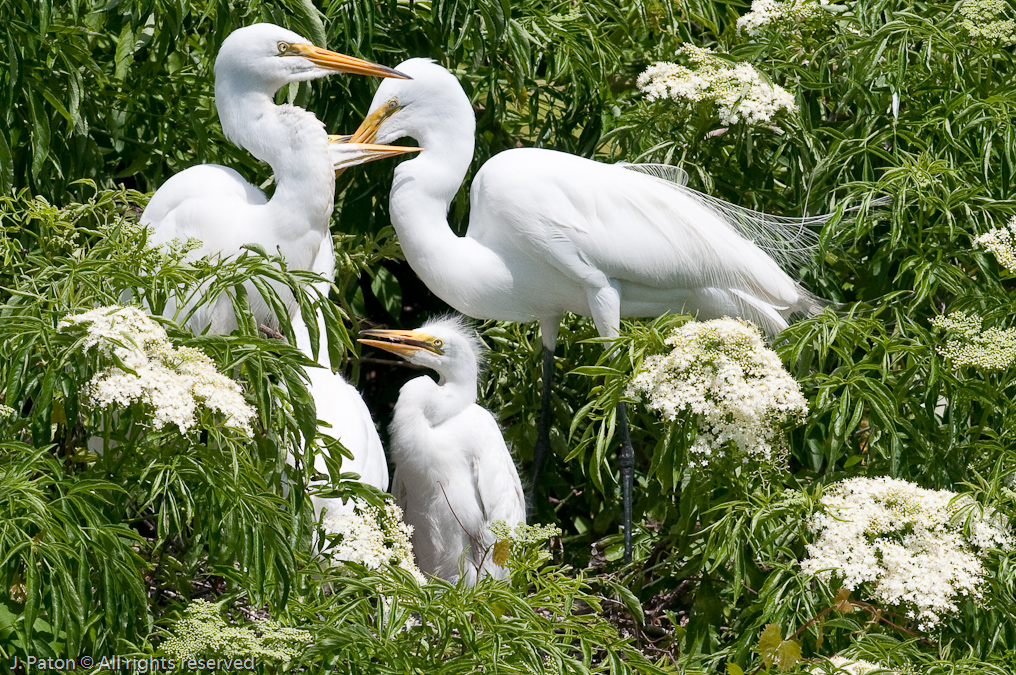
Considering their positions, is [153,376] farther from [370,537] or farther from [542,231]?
[542,231]

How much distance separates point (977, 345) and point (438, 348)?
4.70 feet

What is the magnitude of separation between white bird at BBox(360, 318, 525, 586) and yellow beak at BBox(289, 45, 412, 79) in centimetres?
67

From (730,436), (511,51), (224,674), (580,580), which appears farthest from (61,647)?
(511,51)

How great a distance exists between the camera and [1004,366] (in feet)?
7.86

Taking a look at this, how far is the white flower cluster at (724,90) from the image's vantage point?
3336 millimetres

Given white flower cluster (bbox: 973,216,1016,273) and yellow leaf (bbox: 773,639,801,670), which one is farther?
white flower cluster (bbox: 973,216,1016,273)

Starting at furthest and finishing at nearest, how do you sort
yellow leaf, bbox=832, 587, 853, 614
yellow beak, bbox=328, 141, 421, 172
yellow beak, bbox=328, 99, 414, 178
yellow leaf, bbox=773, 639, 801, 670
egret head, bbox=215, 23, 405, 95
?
yellow beak, bbox=328, 99, 414, 178
yellow beak, bbox=328, 141, 421, 172
egret head, bbox=215, 23, 405, 95
yellow leaf, bbox=832, 587, 853, 614
yellow leaf, bbox=773, 639, 801, 670

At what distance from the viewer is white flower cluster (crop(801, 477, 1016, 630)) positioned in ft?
6.93

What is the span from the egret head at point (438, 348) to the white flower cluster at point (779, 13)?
1170mm

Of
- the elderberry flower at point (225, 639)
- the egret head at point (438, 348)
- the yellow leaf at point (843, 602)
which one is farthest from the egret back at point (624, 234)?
the elderberry flower at point (225, 639)

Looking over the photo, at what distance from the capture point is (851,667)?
2049 mm

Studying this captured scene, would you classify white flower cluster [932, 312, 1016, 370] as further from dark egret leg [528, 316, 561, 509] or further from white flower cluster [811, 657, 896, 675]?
dark egret leg [528, 316, 561, 509]

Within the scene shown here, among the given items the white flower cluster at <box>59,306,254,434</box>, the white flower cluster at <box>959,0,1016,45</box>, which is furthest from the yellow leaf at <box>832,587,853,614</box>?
the white flower cluster at <box>959,0,1016,45</box>

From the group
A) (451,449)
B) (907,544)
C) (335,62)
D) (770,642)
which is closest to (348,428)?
(451,449)
